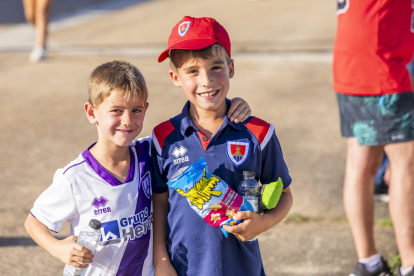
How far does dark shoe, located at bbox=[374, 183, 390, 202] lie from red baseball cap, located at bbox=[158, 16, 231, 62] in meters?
2.97

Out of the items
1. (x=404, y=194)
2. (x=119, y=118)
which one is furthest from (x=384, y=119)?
(x=119, y=118)

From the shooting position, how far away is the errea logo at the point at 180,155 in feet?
9.25

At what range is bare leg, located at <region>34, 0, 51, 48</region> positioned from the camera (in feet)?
31.9

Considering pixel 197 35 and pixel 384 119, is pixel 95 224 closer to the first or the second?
pixel 197 35

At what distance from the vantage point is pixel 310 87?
29.0 ft

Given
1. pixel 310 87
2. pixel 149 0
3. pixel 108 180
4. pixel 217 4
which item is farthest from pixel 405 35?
pixel 149 0

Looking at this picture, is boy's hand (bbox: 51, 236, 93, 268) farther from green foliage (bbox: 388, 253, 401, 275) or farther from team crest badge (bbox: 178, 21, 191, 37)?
green foliage (bbox: 388, 253, 401, 275)

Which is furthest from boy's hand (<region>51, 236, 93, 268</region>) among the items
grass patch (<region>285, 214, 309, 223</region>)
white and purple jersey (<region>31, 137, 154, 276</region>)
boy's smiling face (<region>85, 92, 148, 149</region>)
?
grass patch (<region>285, 214, 309, 223</region>)

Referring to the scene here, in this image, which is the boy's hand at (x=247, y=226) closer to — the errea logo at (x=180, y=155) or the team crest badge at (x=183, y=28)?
the errea logo at (x=180, y=155)

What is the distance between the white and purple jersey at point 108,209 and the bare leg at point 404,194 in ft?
5.86

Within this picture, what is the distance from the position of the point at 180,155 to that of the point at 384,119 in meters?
1.67

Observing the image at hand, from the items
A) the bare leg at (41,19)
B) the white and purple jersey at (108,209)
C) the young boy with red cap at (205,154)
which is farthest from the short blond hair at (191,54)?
the bare leg at (41,19)

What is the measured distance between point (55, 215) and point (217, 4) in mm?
13280

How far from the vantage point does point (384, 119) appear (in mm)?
3965
